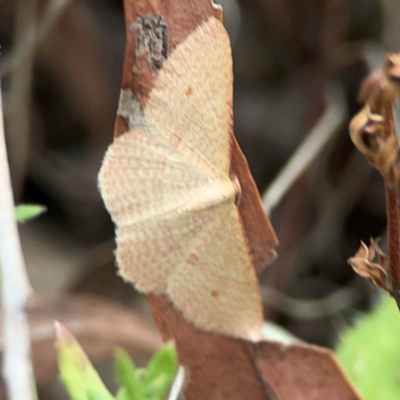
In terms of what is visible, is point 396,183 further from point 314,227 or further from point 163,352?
point 314,227

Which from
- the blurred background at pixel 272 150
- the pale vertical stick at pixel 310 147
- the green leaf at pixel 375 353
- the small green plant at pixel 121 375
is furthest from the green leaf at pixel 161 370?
the blurred background at pixel 272 150

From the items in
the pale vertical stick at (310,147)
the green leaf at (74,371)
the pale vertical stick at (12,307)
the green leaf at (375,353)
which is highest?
the pale vertical stick at (12,307)

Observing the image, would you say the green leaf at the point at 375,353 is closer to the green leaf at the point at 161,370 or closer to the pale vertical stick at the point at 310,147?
the pale vertical stick at the point at 310,147

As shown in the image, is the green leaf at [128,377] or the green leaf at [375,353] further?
the green leaf at [375,353]

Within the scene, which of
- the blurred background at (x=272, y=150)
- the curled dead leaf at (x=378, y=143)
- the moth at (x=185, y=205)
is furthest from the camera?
the blurred background at (x=272, y=150)

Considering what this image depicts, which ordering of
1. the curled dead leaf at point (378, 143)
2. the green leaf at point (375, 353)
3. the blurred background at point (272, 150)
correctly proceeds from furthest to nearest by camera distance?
1. the blurred background at point (272, 150)
2. the green leaf at point (375, 353)
3. the curled dead leaf at point (378, 143)

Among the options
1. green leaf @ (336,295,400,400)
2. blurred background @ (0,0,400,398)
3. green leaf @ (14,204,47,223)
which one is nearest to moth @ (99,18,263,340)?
green leaf @ (14,204,47,223)

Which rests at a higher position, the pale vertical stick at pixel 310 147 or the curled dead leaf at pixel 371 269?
the curled dead leaf at pixel 371 269
